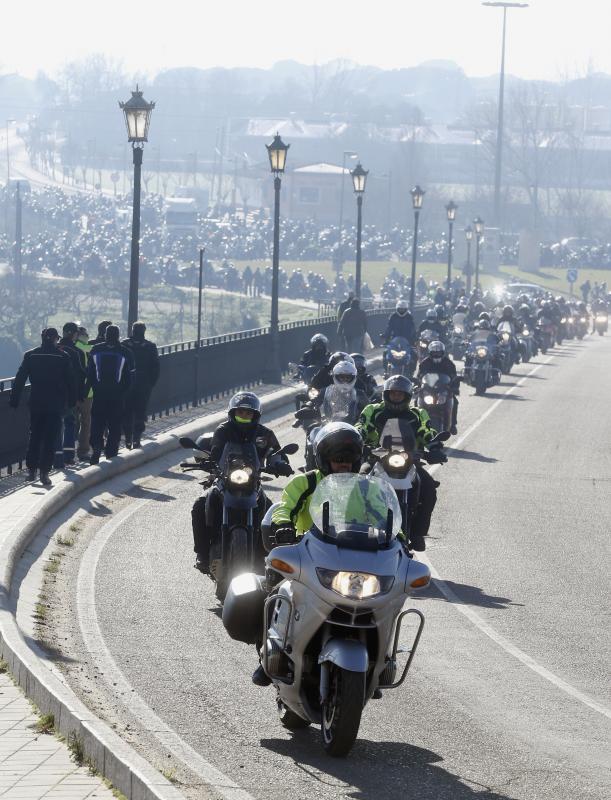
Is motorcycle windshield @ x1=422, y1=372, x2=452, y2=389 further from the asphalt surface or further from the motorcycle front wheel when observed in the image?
the motorcycle front wheel

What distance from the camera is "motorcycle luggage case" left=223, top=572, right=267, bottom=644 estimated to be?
9000 mm

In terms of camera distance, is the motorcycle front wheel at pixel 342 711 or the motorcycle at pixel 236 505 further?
the motorcycle at pixel 236 505

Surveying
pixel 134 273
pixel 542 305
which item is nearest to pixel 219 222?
pixel 542 305

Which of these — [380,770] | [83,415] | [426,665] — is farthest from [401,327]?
[380,770]

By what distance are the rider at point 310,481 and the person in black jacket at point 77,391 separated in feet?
34.3

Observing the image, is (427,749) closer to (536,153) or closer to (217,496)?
(217,496)

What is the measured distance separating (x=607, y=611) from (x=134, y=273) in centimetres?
1405

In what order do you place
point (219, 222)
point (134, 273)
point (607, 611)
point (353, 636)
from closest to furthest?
point (353, 636) < point (607, 611) < point (134, 273) < point (219, 222)

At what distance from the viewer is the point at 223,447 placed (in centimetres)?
1259

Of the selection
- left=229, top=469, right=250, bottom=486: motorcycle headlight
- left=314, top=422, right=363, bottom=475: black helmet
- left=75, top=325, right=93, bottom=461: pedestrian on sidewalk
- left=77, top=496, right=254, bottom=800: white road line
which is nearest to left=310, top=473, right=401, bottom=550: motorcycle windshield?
left=314, top=422, right=363, bottom=475: black helmet

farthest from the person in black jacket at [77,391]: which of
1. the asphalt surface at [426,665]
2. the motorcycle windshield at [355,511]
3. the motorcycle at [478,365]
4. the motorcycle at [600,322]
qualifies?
the motorcycle at [600,322]

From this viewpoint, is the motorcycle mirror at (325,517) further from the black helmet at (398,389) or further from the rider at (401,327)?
the rider at (401,327)

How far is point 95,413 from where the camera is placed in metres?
20.8

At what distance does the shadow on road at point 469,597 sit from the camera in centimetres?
1381
